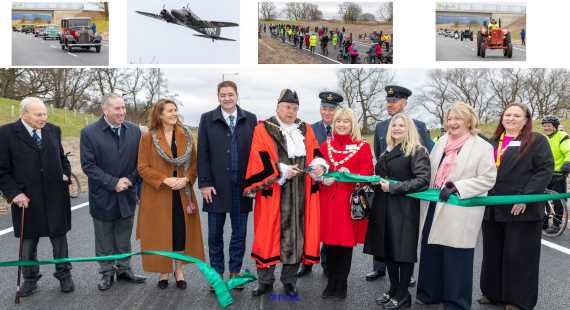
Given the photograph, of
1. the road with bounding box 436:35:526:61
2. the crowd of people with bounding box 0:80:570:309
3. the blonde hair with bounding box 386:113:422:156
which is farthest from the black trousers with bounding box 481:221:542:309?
the road with bounding box 436:35:526:61

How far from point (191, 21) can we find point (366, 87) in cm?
1110

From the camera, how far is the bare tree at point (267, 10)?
21125 mm

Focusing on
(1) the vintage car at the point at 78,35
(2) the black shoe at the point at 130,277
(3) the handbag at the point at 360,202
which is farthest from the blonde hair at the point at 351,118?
(1) the vintage car at the point at 78,35

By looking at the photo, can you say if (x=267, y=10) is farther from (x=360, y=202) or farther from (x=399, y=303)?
(x=399, y=303)

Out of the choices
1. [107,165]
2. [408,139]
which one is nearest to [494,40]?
[408,139]

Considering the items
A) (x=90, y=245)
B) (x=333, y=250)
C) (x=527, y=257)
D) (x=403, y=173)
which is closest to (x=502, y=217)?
(x=527, y=257)

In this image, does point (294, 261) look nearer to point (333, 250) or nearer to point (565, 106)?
point (333, 250)

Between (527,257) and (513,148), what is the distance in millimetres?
897

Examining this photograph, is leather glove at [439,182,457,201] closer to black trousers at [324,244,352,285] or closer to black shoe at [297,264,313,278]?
black trousers at [324,244,352,285]

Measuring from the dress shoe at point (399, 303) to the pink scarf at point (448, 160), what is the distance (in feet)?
3.30

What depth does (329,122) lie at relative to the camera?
5707 millimetres

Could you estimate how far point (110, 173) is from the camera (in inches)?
194

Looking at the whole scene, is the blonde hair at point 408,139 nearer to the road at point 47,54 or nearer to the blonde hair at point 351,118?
the blonde hair at point 351,118

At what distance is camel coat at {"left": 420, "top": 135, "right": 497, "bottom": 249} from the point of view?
399 centimetres
